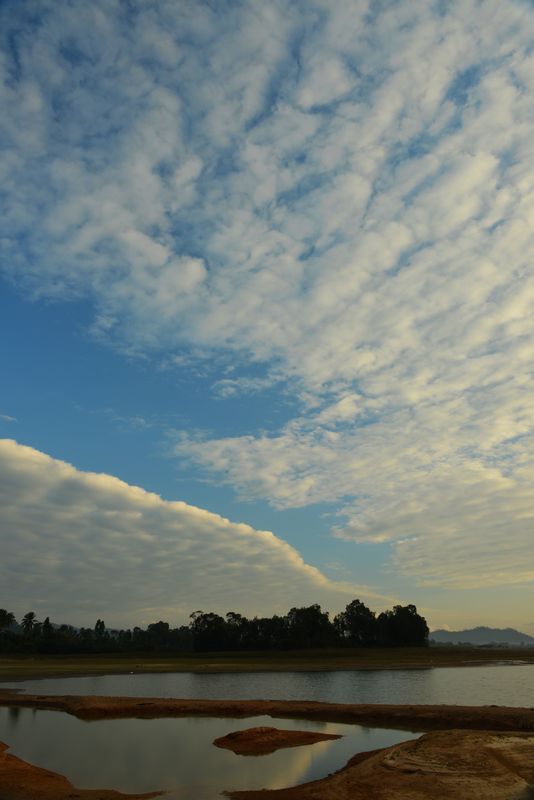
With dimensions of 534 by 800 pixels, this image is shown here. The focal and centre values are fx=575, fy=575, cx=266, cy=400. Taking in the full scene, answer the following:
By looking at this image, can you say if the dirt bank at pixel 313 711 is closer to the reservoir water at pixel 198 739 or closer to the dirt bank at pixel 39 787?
the reservoir water at pixel 198 739

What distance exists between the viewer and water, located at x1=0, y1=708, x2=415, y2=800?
26.5 metres

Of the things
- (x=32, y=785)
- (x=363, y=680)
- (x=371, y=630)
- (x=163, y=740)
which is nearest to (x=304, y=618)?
(x=371, y=630)

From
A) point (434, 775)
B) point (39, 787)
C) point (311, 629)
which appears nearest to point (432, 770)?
point (434, 775)

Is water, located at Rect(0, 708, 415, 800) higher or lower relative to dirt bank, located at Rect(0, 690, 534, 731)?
lower

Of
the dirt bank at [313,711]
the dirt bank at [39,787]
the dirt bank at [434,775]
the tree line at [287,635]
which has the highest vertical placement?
the tree line at [287,635]

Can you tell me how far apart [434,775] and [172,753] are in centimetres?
1612

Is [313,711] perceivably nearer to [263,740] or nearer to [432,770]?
[263,740]

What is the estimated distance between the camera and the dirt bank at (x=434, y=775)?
72.2 feet

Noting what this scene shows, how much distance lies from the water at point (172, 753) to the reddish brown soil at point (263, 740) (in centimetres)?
89

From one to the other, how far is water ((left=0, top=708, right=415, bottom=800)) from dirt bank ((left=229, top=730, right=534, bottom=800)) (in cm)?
243

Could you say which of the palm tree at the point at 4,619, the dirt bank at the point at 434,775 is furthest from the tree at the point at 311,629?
the dirt bank at the point at 434,775

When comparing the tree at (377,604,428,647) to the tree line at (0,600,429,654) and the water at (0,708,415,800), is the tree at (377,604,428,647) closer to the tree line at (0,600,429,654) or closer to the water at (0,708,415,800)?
the tree line at (0,600,429,654)

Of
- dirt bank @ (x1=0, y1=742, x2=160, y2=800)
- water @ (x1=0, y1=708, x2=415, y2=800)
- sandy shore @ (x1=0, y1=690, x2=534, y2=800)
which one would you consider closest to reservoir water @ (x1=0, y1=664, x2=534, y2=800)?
water @ (x1=0, y1=708, x2=415, y2=800)

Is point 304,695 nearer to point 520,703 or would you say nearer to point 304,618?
point 520,703
